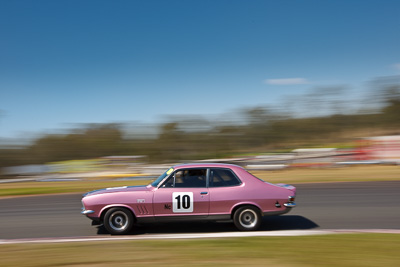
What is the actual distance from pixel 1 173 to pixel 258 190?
123ft

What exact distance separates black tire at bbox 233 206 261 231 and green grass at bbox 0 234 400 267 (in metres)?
0.99

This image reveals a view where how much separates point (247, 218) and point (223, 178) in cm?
96

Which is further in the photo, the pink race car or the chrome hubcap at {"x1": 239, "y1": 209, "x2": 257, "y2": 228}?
the chrome hubcap at {"x1": 239, "y1": 209, "x2": 257, "y2": 228}

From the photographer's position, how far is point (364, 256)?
5391 mm

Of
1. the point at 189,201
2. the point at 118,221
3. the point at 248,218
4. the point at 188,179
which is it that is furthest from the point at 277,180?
the point at 118,221

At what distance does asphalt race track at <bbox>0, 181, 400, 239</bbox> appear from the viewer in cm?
851

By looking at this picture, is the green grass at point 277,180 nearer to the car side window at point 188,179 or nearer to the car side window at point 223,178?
the car side window at point 188,179

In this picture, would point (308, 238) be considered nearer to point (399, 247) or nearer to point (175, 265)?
point (399, 247)

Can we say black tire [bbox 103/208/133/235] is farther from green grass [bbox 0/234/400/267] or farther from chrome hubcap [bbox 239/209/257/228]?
chrome hubcap [bbox 239/209/257/228]

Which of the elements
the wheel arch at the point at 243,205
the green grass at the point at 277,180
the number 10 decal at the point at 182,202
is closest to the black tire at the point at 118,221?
the number 10 decal at the point at 182,202

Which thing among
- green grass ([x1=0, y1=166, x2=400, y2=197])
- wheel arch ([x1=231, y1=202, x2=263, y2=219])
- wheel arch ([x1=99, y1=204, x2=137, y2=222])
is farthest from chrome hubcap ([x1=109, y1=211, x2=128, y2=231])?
green grass ([x1=0, y1=166, x2=400, y2=197])

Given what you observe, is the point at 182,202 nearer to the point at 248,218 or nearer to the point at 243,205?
the point at 243,205

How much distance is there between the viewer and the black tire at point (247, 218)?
7762mm

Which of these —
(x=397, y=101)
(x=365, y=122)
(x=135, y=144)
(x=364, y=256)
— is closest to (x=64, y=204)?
(x=364, y=256)
